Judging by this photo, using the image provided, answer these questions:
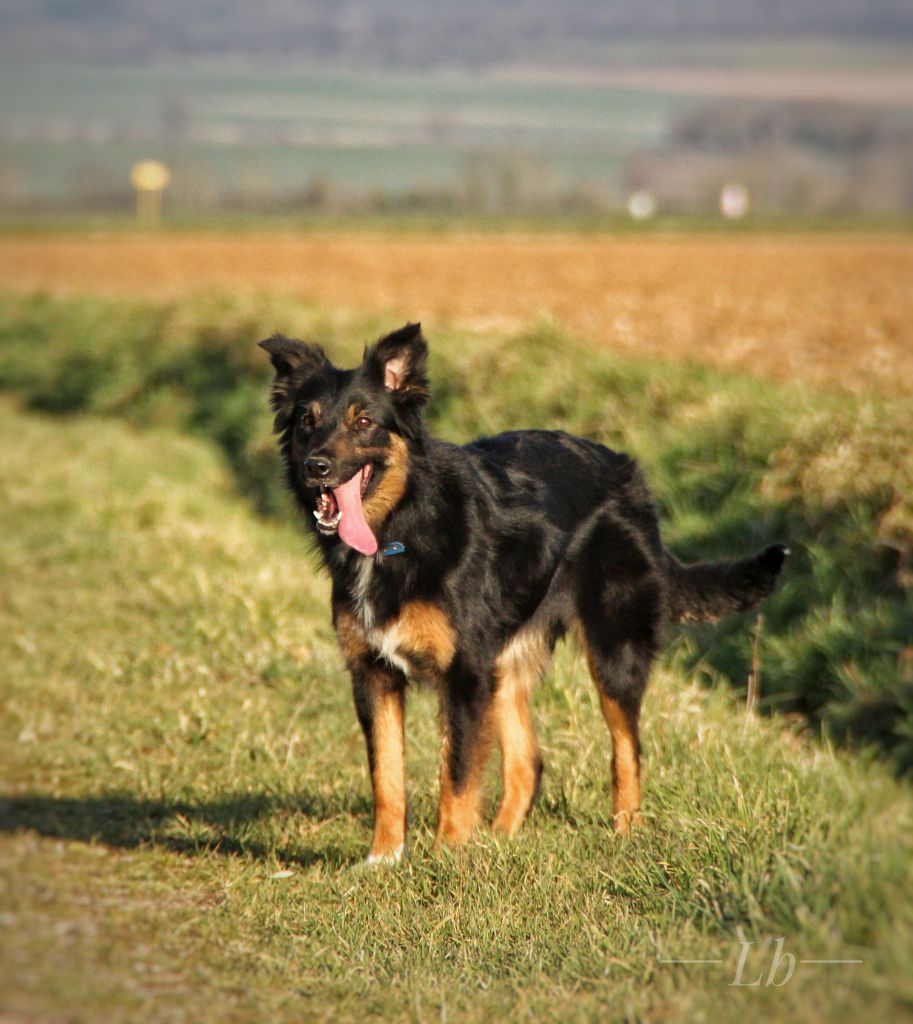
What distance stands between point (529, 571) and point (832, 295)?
68.3ft

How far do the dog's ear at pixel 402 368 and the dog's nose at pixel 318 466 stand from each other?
483 mm

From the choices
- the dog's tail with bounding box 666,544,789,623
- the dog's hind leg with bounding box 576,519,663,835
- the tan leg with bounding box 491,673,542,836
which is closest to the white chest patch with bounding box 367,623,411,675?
the tan leg with bounding box 491,673,542,836

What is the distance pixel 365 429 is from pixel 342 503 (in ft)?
1.06

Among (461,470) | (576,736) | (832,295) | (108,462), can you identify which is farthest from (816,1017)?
(832,295)

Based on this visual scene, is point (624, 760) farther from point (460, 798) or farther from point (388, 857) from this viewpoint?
point (388, 857)

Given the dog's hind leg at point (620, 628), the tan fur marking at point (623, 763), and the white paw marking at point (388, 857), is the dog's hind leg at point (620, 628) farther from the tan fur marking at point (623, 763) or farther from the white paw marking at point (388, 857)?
the white paw marking at point (388, 857)

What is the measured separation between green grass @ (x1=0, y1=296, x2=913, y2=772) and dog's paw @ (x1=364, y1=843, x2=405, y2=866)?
2.16m

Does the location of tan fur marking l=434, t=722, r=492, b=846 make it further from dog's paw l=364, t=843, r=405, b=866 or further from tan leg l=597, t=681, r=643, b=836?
tan leg l=597, t=681, r=643, b=836

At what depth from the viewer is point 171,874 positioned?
17.5ft

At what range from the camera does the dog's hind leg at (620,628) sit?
209 inches

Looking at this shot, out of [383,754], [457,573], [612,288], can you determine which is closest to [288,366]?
[457,573]

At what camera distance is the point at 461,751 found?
5.05 m

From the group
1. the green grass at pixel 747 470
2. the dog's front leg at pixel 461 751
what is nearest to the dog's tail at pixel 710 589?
the green grass at pixel 747 470

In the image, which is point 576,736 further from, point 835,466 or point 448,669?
point 835,466
